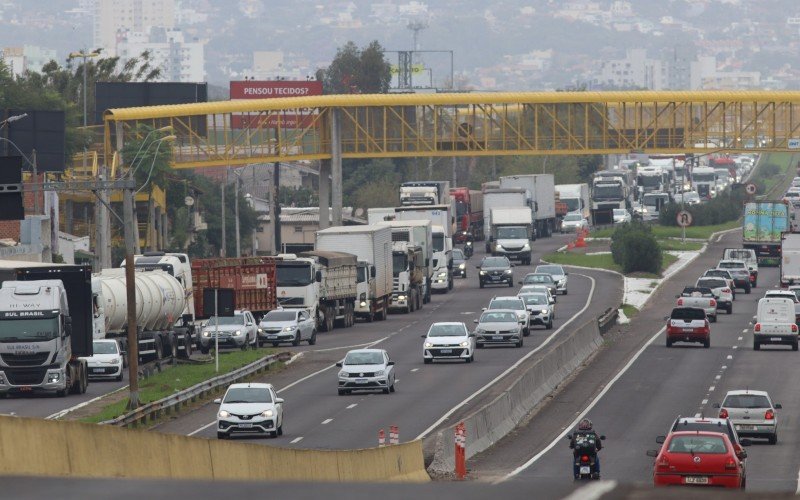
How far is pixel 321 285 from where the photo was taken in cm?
6638

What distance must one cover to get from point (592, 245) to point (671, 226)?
15095 millimetres

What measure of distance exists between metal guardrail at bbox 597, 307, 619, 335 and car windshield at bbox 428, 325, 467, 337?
8.65m

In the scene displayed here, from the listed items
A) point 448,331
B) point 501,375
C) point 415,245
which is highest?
point 415,245

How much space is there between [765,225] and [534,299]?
34066mm

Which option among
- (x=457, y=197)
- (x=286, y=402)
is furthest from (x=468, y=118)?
(x=286, y=402)

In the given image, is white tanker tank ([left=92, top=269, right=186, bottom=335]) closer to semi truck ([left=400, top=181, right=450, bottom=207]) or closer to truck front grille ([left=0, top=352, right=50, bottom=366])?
truck front grille ([left=0, top=352, right=50, bottom=366])

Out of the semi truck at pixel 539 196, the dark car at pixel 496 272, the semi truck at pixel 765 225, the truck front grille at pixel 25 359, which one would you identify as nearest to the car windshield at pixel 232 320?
the truck front grille at pixel 25 359

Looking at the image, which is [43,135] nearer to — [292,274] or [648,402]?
[292,274]

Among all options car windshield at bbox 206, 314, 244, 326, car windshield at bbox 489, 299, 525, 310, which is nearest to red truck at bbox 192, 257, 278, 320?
car windshield at bbox 206, 314, 244, 326

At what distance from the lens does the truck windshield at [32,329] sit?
4403 centimetres

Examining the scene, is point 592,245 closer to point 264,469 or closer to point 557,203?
point 557,203

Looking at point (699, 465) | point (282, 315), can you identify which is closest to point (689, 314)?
point (282, 315)

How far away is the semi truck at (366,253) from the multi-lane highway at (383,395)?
3.65 feet

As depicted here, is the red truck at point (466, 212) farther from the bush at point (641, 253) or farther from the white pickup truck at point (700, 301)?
the white pickup truck at point (700, 301)
